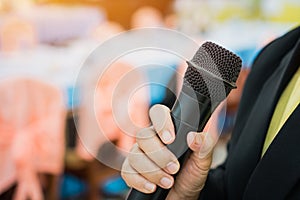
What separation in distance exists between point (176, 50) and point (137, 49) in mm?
51

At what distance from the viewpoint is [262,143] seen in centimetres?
70

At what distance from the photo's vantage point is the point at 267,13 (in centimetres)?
514

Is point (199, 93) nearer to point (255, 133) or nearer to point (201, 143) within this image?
point (201, 143)

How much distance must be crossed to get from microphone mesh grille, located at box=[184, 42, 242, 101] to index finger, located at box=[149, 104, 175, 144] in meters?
0.05

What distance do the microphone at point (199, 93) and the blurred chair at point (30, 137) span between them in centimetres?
154

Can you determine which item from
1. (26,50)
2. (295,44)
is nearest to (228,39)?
(26,50)

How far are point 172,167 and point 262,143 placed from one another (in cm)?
24

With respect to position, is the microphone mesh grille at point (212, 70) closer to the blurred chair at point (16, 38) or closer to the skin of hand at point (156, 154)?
the skin of hand at point (156, 154)

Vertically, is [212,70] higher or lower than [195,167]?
higher

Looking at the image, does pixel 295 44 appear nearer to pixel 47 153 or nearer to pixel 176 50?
pixel 176 50

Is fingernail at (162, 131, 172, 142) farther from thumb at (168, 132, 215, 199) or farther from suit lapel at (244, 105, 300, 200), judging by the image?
suit lapel at (244, 105, 300, 200)

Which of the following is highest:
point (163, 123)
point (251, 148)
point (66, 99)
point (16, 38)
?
point (163, 123)

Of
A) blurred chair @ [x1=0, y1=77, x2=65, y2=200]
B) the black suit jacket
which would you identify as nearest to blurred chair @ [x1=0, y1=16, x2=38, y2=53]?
blurred chair @ [x1=0, y1=77, x2=65, y2=200]

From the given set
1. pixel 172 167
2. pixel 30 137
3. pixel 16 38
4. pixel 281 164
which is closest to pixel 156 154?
pixel 172 167
